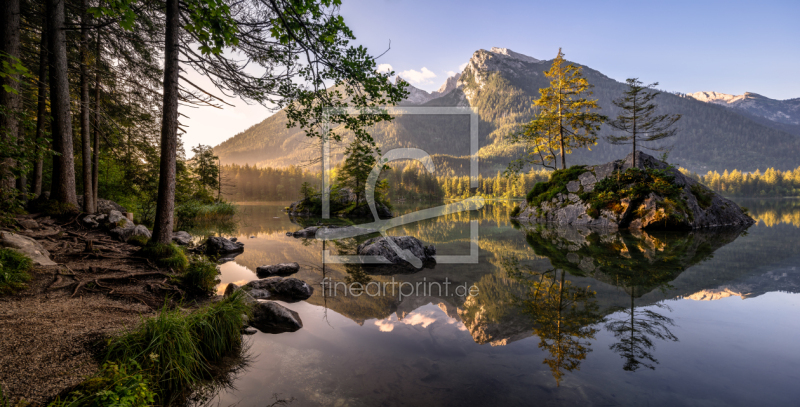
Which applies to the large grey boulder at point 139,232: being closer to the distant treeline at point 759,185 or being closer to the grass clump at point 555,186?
the grass clump at point 555,186

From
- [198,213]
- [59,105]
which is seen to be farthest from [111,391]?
[198,213]

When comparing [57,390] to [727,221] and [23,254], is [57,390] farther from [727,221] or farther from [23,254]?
[727,221]

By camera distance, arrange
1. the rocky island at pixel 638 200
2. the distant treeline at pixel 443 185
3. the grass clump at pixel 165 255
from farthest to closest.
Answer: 1. the distant treeline at pixel 443 185
2. the rocky island at pixel 638 200
3. the grass clump at pixel 165 255

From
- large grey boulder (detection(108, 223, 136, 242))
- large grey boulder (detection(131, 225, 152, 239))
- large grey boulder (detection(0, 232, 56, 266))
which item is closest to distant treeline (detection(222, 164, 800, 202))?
large grey boulder (detection(131, 225, 152, 239))

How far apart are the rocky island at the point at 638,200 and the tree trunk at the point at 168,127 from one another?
23359 mm

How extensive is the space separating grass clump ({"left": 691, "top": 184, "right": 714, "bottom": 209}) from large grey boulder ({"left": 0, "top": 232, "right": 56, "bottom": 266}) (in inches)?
1230

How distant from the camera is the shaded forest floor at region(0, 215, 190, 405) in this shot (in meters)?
2.84

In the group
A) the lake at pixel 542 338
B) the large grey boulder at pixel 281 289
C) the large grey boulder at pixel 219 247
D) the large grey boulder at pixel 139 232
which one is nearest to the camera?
the lake at pixel 542 338

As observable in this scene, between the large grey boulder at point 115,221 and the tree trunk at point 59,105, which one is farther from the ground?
the tree trunk at point 59,105

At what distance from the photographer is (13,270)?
5.21 meters

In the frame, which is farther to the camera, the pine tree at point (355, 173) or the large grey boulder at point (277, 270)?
the pine tree at point (355, 173)

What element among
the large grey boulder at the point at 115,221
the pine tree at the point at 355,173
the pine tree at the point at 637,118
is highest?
the pine tree at the point at 637,118

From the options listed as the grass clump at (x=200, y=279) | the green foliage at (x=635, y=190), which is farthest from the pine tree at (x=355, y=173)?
the grass clump at (x=200, y=279)

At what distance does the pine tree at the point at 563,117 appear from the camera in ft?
80.1
